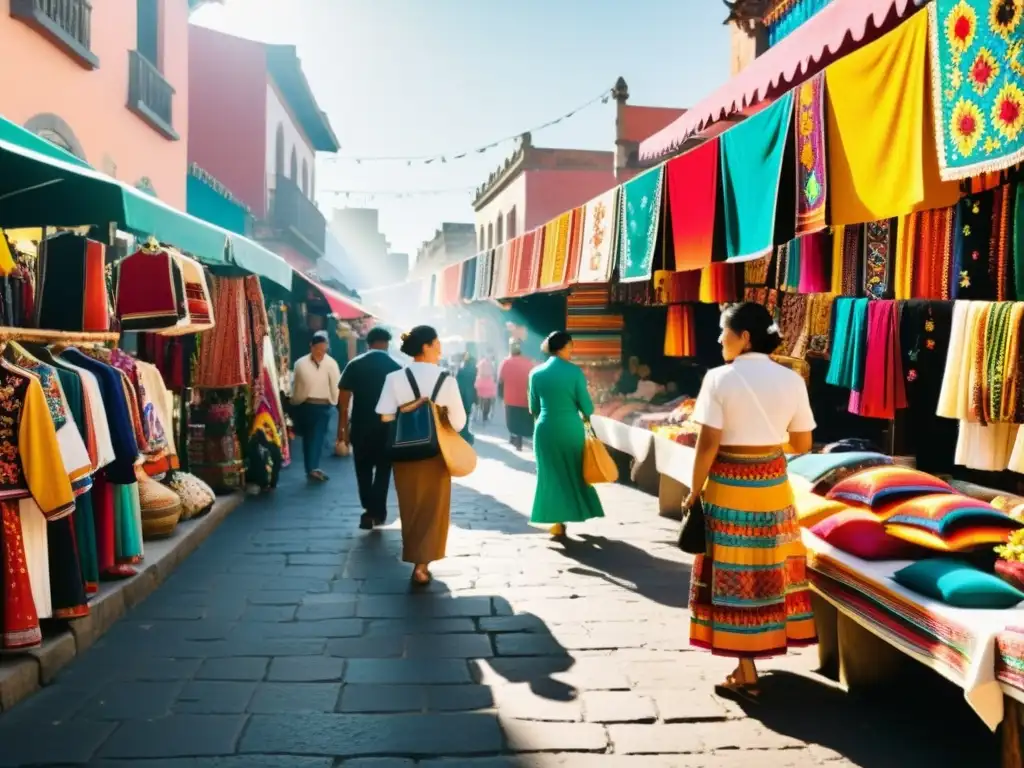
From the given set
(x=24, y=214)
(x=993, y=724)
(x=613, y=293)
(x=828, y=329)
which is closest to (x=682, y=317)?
(x=613, y=293)

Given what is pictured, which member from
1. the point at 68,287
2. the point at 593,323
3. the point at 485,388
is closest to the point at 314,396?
the point at 593,323

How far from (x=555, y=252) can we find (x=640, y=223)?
12.2ft

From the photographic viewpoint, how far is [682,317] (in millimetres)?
10938

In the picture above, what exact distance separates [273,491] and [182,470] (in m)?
1.47

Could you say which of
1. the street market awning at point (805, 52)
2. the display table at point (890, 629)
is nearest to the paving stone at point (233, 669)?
the display table at point (890, 629)

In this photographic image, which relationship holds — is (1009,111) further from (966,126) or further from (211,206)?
(211,206)

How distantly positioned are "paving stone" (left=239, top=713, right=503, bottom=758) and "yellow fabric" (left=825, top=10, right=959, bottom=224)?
9.71 feet

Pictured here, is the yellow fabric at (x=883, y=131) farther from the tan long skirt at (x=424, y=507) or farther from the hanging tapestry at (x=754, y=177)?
the tan long skirt at (x=424, y=507)

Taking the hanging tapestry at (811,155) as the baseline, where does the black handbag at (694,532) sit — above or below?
below

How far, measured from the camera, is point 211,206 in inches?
684

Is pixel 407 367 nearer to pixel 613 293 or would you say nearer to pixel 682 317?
pixel 682 317

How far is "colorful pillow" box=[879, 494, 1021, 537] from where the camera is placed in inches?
170

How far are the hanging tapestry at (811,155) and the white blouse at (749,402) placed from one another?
106 centimetres

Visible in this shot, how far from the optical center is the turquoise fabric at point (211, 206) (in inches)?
633
